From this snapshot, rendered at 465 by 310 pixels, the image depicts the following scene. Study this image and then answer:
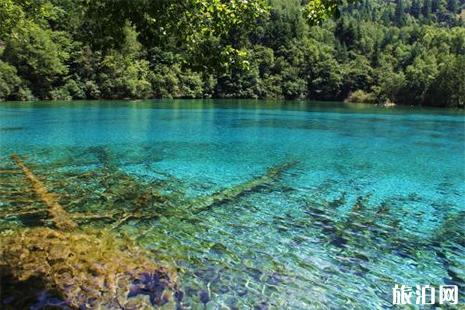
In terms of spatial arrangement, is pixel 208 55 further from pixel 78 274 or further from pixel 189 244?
pixel 189 244

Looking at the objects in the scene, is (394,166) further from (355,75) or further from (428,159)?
(355,75)

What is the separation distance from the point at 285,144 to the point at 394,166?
10358 mm

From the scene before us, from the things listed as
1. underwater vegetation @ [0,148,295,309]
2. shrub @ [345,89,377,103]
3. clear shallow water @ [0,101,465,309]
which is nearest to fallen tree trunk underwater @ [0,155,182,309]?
underwater vegetation @ [0,148,295,309]

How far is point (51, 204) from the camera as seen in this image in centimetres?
1558

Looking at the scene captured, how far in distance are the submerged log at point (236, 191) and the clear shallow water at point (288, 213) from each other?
1.42ft

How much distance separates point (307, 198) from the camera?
18969 millimetres

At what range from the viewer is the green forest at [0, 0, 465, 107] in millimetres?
6183

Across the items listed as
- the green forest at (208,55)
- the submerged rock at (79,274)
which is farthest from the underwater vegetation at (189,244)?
the green forest at (208,55)

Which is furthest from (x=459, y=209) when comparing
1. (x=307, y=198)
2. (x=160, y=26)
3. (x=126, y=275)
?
(x=160, y=26)

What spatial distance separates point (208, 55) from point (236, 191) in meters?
13.5

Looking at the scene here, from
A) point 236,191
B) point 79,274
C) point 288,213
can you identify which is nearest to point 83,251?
point 79,274

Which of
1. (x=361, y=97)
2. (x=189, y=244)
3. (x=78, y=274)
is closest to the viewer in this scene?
(x=78, y=274)

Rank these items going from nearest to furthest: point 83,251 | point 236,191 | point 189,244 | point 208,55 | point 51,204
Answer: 1. point 208,55
2. point 83,251
3. point 189,244
4. point 51,204
5. point 236,191

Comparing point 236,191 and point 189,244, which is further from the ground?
point 189,244
